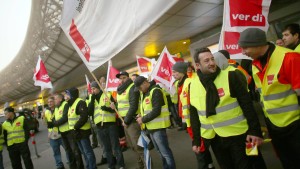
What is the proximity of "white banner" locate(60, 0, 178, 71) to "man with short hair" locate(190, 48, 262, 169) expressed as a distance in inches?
41.2

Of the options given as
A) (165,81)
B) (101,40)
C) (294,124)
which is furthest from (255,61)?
(165,81)

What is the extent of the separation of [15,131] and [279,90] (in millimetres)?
6741

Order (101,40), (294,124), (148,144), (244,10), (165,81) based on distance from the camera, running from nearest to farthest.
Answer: (294,124) < (101,40) < (244,10) < (148,144) < (165,81)

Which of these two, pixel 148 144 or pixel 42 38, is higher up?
pixel 42 38

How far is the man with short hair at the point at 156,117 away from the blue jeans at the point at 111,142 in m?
1.35

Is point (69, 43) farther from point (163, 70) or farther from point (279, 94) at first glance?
point (279, 94)

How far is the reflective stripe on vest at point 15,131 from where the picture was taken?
6.80 meters

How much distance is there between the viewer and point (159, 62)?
213 inches

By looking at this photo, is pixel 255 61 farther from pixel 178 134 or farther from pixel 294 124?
pixel 178 134

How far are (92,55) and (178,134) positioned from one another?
597cm

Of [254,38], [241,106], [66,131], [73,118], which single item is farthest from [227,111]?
[66,131]

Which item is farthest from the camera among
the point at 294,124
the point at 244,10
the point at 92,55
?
the point at 244,10

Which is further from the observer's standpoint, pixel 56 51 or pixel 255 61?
pixel 56 51

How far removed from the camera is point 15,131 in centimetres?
686
